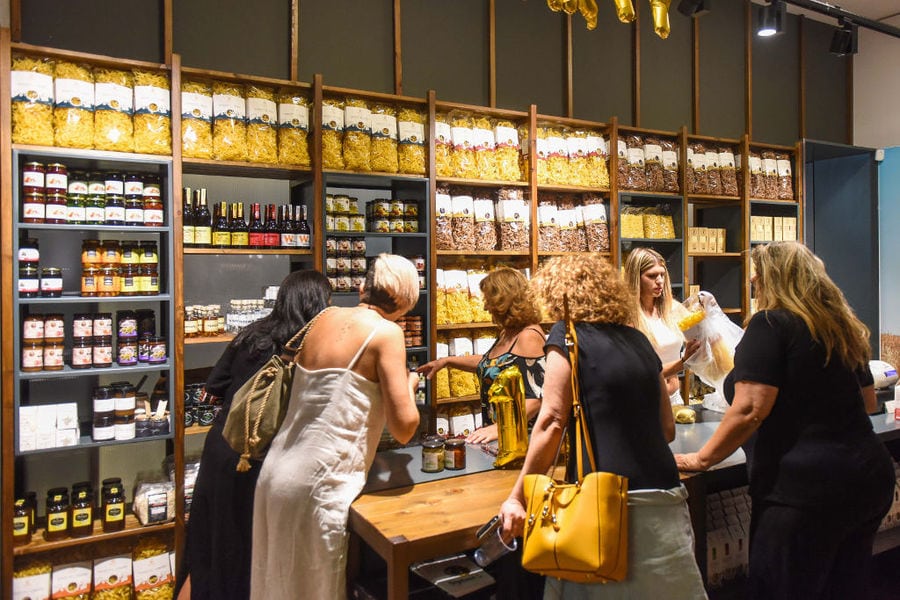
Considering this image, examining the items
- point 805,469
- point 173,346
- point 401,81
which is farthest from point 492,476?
point 401,81

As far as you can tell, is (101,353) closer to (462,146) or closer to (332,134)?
(332,134)

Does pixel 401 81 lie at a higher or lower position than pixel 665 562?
higher

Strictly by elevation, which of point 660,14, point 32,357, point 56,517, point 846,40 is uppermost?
point 846,40

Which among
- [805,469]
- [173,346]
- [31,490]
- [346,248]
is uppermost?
[346,248]

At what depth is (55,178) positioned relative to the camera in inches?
117

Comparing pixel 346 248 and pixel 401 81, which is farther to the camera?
pixel 401 81

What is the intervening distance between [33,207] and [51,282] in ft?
1.07

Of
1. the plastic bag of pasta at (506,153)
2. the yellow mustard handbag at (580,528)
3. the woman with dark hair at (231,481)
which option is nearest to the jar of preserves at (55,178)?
the woman with dark hair at (231,481)

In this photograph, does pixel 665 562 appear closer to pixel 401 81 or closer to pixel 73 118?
pixel 73 118

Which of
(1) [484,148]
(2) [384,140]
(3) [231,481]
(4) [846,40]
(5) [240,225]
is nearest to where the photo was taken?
(3) [231,481]

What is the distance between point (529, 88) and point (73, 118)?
2.83 metres

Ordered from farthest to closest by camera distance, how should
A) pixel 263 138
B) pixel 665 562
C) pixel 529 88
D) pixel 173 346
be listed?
1. pixel 529 88
2. pixel 263 138
3. pixel 173 346
4. pixel 665 562

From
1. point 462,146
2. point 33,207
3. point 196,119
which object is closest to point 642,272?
point 462,146

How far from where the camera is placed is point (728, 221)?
16.9ft
